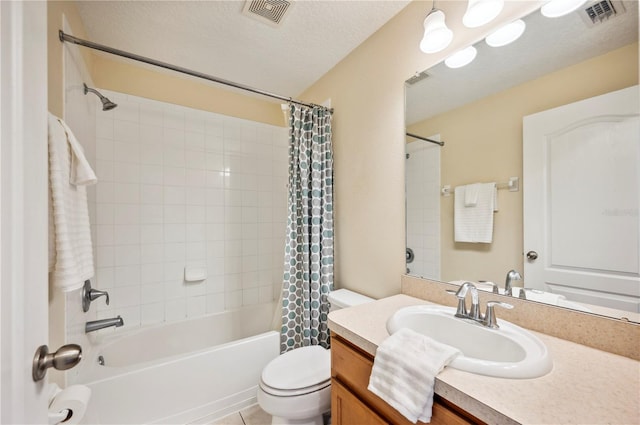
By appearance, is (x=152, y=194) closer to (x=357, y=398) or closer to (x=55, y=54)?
(x=55, y=54)

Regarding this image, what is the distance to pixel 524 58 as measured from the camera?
39.9 inches

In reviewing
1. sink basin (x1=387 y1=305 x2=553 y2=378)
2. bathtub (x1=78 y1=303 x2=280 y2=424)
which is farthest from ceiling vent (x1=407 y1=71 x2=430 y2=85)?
bathtub (x1=78 y1=303 x2=280 y2=424)

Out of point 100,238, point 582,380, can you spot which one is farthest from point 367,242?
point 100,238

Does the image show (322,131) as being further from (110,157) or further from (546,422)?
(546,422)

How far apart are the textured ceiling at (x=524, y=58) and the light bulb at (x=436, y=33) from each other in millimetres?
120

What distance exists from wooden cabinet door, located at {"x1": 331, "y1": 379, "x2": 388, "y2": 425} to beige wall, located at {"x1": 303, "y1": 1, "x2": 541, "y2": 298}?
657 mm

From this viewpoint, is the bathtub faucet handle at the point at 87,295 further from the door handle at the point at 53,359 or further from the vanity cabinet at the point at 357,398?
the vanity cabinet at the point at 357,398

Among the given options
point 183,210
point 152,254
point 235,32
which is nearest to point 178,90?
point 235,32

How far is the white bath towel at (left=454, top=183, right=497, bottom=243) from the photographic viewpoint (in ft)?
3.70

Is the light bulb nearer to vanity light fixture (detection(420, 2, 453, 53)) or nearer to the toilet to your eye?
vanity light fixture (detection(420, 2, 453, 53))

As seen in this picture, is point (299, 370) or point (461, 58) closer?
point (461, 58)

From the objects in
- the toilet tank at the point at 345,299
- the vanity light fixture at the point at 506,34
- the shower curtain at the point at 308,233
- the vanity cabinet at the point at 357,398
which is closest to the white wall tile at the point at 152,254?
the shower curtain at the point at 308,233

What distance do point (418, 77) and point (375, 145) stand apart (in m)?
0.43

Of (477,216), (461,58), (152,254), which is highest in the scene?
(461,58)
